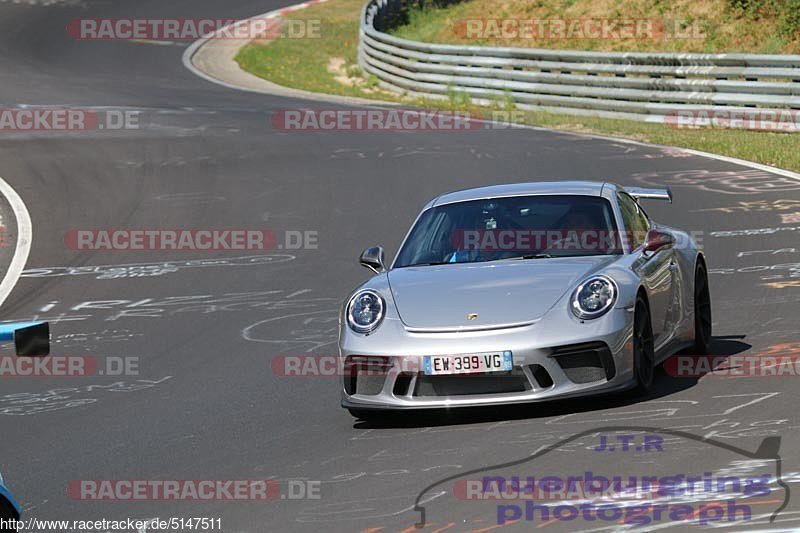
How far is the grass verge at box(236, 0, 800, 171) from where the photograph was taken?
2116cm

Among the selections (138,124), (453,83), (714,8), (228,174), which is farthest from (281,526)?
(714,8)

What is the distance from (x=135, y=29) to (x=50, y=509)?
39.4 m

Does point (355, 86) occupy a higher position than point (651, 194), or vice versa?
point (651, 194)

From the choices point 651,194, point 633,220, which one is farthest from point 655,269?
point 651,194

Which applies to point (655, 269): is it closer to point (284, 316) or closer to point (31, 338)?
point (284, 316)

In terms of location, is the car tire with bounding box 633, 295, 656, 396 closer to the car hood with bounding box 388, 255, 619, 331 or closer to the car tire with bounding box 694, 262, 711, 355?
the car hood with bounding box 388, 255, 619, 331

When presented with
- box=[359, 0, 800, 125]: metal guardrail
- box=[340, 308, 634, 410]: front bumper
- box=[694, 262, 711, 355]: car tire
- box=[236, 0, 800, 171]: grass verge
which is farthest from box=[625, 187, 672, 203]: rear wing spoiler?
box=[359, 0, 800, 125]: metal guardrail

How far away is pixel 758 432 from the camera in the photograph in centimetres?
735

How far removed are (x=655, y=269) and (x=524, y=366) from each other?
156 cm

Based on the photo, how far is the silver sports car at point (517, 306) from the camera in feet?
26.7

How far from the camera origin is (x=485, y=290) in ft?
28.2

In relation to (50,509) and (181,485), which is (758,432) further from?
(50,509)

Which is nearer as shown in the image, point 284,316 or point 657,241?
point 657,241

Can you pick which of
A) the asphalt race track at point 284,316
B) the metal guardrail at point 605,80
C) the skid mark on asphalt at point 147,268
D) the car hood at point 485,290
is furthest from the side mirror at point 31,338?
the metal guardrail at point 605,80
